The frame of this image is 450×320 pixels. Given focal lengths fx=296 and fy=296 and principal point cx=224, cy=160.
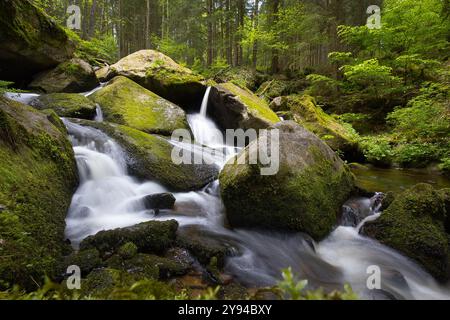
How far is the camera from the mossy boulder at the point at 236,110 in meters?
10.7

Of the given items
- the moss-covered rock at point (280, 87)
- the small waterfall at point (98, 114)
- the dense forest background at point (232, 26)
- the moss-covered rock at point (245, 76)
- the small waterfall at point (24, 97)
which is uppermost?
the dense forest background at point (232, 26)

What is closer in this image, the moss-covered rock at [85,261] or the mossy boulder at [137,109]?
the moss-covered rock at [85,261]

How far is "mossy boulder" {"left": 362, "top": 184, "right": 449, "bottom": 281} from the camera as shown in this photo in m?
4.38

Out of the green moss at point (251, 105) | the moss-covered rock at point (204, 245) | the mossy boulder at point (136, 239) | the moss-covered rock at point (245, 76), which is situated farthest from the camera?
the moss-covered rock at point (245, 76)

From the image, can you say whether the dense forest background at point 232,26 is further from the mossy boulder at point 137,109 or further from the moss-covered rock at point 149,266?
the moss-covered rock at point 149,266

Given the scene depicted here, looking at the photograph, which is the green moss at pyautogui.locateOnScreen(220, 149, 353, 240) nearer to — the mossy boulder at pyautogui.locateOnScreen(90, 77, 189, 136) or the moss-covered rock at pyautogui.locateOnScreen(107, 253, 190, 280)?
the moss-covered rock at pyautogui.locateOnScreen(107, 253, 190, 280)

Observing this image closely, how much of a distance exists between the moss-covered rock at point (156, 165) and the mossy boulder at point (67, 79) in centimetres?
417

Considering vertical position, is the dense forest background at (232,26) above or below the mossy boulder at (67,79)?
above

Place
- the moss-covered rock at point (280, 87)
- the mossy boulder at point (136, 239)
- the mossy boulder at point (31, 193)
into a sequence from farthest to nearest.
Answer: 1. the moss-covered rock at point (280, 87)
2. the mossy boulder at point (136, 239)
3. the mossy boulder at point (31, 193)

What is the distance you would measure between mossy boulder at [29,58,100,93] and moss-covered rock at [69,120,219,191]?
417cm

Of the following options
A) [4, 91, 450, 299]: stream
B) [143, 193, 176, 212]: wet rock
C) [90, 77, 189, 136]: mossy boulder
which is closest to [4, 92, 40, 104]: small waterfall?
[90, 77, 189, 136]: mossy boulder

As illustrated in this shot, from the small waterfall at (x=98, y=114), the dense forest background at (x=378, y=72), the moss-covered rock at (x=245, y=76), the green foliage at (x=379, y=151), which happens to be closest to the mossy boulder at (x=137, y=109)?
the small waterfall at (x=98, y=114)
